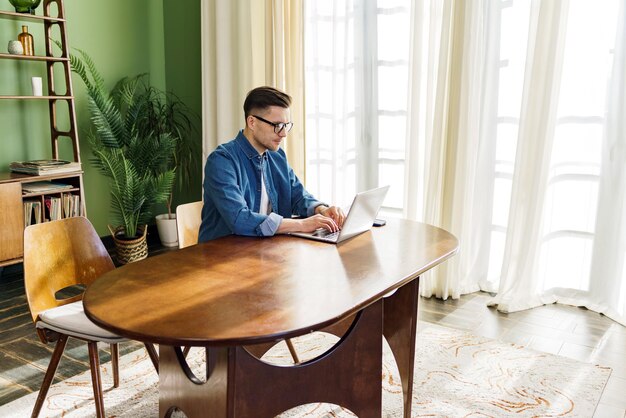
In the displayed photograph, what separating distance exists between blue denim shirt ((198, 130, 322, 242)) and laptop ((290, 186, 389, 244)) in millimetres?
182

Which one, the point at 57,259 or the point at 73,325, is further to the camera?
the point at 57,259

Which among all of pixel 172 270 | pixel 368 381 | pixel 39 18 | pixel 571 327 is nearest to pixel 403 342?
pixel 368 381

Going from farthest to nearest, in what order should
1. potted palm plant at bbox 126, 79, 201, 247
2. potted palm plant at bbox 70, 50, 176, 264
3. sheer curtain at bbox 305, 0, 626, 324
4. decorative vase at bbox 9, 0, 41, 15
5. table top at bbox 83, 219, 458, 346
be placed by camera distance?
1. potted palm plant at bbox 126, 79, 201, 247
2. potted palm plant at bbox 70, 50, 176, 264
3. decorative vase at bbox 9, 0, 41, 15
4. sheer curtain at bbox 305, 0, 626, 324
5. table top at bbox 83, 219, 458, 346

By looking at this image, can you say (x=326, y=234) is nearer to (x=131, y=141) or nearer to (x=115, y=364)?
(x=115, y=364)

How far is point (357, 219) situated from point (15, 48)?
9.64ft

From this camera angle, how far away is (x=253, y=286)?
173 centimetres

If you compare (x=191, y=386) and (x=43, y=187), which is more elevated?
(x=43, y=187)

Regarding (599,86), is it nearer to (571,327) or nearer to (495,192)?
(495,192)

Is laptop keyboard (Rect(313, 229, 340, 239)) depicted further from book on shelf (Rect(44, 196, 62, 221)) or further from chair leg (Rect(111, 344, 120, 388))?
book on shelf (Rect(44, 196, 62, 221))

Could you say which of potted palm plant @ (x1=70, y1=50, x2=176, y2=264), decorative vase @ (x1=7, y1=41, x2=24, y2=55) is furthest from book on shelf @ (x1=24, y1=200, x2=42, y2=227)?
decorative vase @ (x1=7, y1=41, x2=24, y2=55)

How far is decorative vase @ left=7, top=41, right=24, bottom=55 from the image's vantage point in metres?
3.87

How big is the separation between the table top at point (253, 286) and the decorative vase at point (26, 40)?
8.59 feet

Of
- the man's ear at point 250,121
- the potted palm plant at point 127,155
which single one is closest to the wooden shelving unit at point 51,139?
the potted palm plant at point 127,155

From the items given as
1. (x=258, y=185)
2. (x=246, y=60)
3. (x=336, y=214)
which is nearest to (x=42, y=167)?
(x=246, y=60)
